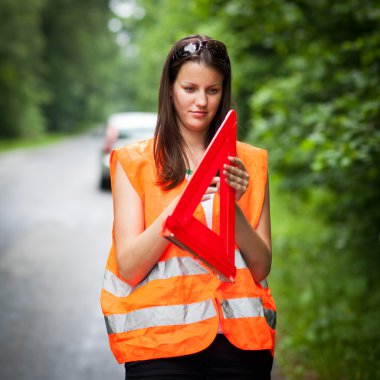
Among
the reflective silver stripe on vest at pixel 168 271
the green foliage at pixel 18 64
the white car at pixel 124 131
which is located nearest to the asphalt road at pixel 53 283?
the white car at pixel 124 131

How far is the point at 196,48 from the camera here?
190cm

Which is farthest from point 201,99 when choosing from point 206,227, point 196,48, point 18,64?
point 18,64

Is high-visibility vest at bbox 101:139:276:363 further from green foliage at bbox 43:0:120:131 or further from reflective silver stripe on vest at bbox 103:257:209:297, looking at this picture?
green foliage at bbox 43:0:120:131

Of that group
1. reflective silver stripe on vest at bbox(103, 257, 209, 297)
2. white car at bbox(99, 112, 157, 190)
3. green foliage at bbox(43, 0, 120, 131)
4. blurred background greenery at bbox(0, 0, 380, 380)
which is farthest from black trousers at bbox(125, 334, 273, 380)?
green foliage at bbox(43, 0, 120, 131)

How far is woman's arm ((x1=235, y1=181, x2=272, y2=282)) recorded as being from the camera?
5.99 feet

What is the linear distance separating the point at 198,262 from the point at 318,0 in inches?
181

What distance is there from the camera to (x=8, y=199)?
12789 mm

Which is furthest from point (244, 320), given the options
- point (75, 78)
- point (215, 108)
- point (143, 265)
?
point (75, 78)

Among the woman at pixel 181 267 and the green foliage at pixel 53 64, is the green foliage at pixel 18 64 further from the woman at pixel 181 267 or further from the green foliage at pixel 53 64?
the woman at pixel 181 267

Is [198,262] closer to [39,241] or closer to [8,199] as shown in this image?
[39,241]

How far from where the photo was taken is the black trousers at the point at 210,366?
1.79 meters

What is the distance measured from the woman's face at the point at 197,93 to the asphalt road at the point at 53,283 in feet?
9.93

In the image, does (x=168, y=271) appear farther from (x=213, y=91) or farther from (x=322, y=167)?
(x=322, y=167)

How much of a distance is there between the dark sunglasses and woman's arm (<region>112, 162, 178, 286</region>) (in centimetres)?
41
